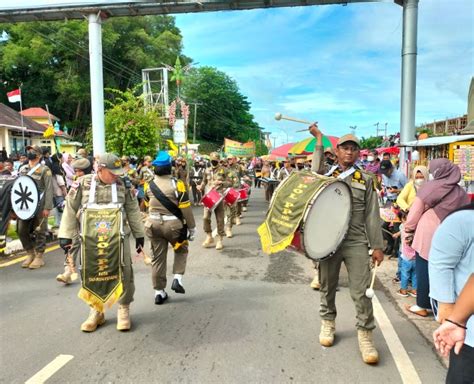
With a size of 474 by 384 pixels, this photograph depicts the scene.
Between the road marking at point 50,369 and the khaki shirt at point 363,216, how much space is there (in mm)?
2689

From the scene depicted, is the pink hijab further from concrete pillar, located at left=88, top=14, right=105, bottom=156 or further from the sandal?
concrete pillar, located at left=88, top=14, right=105, bottom=156

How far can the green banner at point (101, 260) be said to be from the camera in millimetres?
3928

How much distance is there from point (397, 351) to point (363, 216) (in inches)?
52.2

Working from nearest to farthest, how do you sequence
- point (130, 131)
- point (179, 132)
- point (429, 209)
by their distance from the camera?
point (429, 209), point (130, 131), point (179, 132)

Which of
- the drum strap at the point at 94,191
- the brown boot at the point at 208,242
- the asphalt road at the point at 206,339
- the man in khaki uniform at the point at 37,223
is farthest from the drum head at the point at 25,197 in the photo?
the brown boot at the point at 208,242

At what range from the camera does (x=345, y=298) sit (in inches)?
210

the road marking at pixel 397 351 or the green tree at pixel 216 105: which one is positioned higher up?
the green tree at pixel 216 105

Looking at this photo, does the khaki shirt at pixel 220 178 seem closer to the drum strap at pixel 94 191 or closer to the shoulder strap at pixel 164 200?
the shoulder strap at pixel 164 200

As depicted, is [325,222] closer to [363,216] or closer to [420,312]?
[363,216]

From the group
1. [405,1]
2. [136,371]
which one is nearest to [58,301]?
[136,371]

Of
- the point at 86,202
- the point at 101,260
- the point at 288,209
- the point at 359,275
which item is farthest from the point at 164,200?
the point at 359,275

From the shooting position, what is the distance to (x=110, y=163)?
13.9 ft

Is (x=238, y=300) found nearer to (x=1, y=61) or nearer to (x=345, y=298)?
(x=345, y=298)

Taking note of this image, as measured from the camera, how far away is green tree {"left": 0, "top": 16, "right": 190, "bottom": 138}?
1455 inches
